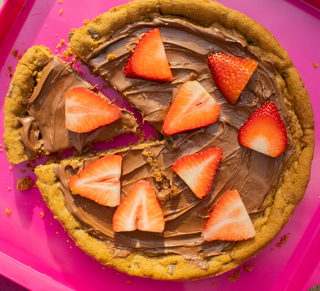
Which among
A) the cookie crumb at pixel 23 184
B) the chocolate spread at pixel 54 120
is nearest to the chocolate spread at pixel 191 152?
the chocolate spread at pixel 54 120

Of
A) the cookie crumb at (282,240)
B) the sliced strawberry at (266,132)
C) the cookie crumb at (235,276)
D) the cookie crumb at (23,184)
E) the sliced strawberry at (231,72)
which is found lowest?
the cookie crumb at (23,184)

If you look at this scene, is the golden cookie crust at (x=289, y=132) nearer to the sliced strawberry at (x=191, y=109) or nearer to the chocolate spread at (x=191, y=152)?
the chocolate spread at (x=191, y=152)

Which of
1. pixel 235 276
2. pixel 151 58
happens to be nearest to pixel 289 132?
pixel 151 58

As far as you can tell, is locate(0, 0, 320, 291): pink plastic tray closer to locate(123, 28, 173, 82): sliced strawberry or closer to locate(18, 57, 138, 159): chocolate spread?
locate(18, 57, 138, 159): chocolate spread

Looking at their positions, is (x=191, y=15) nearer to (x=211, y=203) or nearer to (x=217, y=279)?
(x=211, y=203)

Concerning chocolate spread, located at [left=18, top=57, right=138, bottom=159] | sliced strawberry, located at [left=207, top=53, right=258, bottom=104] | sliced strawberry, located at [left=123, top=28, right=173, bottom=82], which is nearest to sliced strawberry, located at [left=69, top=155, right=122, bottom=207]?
chocolate spread, located at [left=18, top=57, right=138, bottom=159]

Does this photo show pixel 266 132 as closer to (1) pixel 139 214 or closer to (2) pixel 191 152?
(2) pixel 191 152
